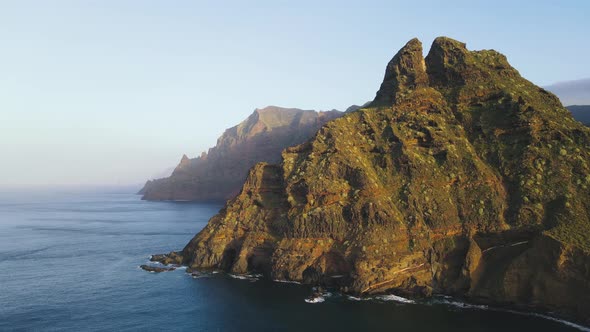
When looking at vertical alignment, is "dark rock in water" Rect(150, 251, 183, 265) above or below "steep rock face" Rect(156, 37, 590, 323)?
below

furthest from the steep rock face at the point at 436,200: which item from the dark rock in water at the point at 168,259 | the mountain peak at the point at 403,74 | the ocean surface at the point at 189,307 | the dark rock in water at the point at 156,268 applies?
the dark rock in water at the point at 156,268

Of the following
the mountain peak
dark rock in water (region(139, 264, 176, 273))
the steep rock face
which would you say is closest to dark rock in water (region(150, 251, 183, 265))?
the steep rock face

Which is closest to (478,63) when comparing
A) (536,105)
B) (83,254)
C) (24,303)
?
(536,105)

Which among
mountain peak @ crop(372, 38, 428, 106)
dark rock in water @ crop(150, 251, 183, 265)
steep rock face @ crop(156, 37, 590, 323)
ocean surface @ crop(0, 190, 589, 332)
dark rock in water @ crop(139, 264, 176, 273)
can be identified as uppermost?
mountain peak @ crop(372, 38, 428, 106)

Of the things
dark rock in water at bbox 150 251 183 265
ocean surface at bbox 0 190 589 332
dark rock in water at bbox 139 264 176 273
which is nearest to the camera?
ocean surface at bbox 0 190 589 332

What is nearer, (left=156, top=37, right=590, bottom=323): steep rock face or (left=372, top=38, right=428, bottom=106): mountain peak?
(left=156, top=37, right=590, bottom=323): steep rock face

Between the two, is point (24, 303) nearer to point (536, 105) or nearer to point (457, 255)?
point (457, 255)

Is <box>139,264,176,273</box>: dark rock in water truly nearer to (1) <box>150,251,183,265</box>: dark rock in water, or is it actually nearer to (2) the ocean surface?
(2) the ocean surface
